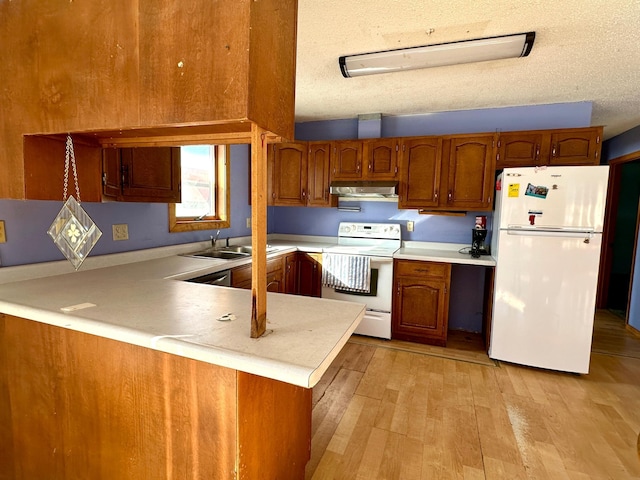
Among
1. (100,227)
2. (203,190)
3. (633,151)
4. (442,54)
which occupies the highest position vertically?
(442,54)

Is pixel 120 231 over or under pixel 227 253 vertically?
over

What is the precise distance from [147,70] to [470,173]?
2902 mm

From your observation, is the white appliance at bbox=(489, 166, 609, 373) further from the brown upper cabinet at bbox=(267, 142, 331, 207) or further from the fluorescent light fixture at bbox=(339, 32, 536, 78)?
the brown upper cabinet at bbox=(267, 142, 331, 207)

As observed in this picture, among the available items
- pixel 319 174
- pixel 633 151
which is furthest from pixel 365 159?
pixel 633 151

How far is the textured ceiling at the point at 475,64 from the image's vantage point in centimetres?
167

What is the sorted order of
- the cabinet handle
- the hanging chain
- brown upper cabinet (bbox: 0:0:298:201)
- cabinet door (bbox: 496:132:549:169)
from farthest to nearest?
1. cabinet door (bbox: 496:132:549:169)
2. the cabinet handle
3. the hanging chain
4. brown upper cabinet (bbox: 0:0:298:201)

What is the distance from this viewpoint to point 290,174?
3.79m

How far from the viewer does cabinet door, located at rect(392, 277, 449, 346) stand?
311 centimetres

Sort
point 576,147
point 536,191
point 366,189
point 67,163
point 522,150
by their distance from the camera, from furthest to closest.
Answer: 1. point 366,189
2. point 522,150
3. point 576,147
4. point 536,191
5. point 67,163

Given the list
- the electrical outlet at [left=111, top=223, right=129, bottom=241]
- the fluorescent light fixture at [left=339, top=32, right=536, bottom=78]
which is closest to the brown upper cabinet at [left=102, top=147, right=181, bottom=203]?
the electrical outlet at [left=111, top=223, right=129, bottom=241]

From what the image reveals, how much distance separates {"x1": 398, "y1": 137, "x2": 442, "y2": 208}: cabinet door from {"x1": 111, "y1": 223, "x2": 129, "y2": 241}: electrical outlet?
8.02ft

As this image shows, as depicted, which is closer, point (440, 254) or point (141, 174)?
point (141, 174)

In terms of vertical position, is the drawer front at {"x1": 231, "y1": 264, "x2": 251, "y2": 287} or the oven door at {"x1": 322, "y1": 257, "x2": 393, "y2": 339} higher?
the drawer front at {"x1": 231, "y1": 264, "x2": 251, "y2": 287}

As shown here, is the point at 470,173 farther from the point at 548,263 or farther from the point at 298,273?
the point at 298,273
